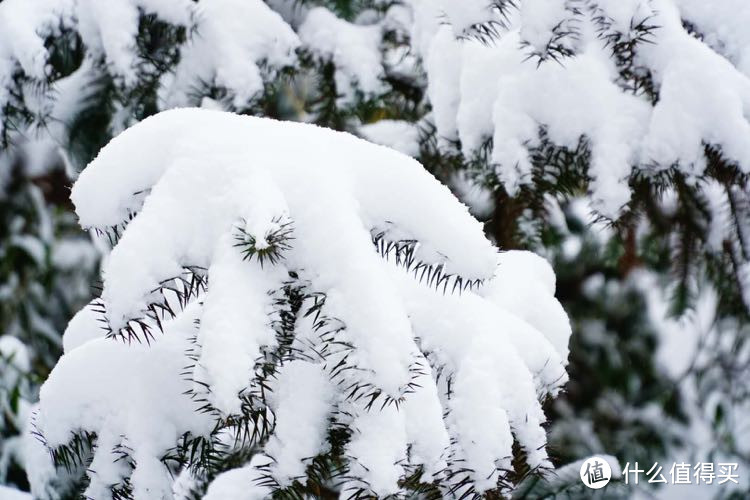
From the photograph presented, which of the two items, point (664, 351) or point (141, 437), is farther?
point (664, 351)

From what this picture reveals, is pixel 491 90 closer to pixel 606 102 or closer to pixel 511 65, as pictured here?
pixel 511 65

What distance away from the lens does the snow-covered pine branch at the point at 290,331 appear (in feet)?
2.18

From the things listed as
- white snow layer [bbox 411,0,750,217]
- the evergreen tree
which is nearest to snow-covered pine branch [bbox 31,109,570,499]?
the evergreen tree

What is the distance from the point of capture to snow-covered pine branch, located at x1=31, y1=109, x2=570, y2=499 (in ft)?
2.18

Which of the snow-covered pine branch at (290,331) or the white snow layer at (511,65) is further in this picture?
the white snow layer at (511,65)

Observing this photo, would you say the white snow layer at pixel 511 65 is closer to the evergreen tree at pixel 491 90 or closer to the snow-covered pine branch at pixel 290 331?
the evergreen tree at pixel 491 90

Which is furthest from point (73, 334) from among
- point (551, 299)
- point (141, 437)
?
point (551, 299)

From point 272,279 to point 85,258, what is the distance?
298cm

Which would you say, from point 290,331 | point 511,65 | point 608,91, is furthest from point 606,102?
point 290,331

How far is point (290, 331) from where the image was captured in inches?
28.5

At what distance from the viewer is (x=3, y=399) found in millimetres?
2146

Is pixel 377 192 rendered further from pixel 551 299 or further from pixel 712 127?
pixel 712 127

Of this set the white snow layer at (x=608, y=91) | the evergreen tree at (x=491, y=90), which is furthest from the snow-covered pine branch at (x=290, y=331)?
the white snow layer at (x=608, y=91)

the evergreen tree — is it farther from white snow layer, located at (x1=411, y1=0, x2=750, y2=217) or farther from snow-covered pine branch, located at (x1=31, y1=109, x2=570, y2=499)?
snow-covered pine branch, located at (x1=31, y1=109, x2=570, y2=499)
